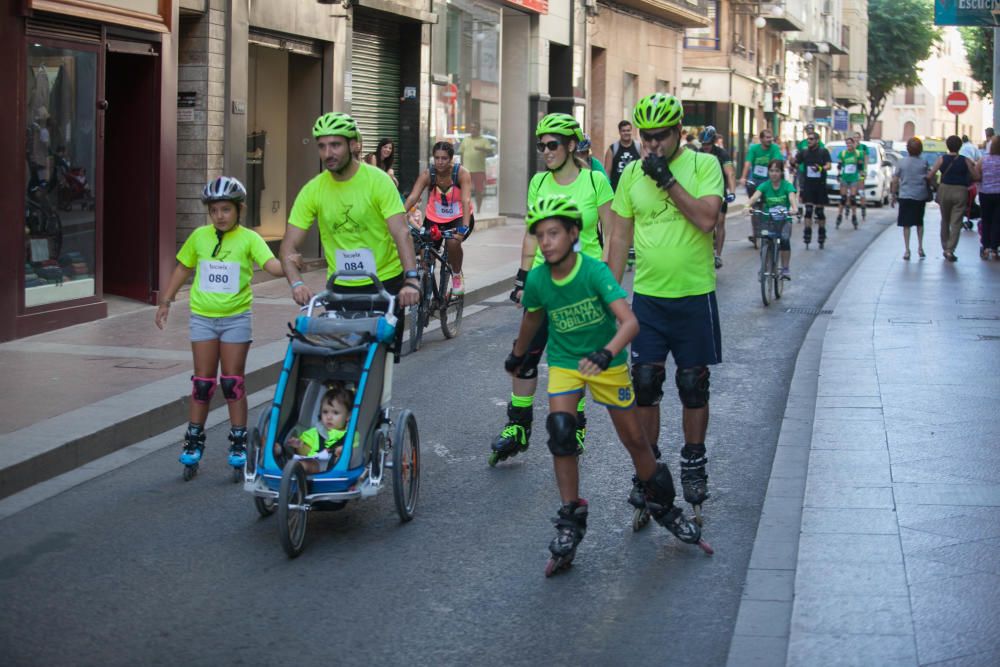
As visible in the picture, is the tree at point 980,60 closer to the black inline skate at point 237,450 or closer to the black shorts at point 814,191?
the black shorts at point 814,191

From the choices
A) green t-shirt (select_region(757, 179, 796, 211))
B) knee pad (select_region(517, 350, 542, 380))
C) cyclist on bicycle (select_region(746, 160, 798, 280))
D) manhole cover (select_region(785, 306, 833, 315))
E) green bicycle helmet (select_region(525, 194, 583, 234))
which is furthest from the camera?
green t-shirt (select_region(757, 179, 796, 211))

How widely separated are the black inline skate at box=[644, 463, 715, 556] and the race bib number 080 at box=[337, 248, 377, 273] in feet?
7.05

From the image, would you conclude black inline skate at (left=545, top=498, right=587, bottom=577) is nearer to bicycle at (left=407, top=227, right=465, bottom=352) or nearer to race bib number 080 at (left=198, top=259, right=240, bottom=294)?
race bib number 080 at (left=198, top=259, right=240, bottom=294)

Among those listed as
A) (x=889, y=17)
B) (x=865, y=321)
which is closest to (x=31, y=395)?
(x=865, y=321)

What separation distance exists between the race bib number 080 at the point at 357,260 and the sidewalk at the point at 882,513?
2276 mm

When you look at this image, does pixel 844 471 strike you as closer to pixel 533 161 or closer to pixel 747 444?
pixel 747 444

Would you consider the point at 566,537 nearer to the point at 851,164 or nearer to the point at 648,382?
the point at 648,382

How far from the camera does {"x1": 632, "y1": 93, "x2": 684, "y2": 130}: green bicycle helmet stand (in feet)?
21.3

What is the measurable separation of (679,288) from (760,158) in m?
13.5

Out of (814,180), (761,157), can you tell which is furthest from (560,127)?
(814,180)

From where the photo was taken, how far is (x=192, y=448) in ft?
25.5

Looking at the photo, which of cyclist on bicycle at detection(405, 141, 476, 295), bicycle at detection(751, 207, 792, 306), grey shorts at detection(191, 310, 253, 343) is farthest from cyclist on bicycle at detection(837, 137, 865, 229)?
grey shorts at detection(191, 310, 253, 343)

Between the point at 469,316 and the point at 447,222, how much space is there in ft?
6.81

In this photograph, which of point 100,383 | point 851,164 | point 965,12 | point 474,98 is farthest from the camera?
point 851,164
